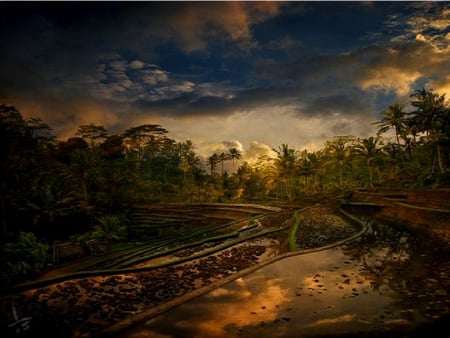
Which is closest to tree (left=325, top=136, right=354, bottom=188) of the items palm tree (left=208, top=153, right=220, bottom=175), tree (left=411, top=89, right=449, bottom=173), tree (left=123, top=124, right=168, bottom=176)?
tree (left=411, top=89, right=449, bottom=173)

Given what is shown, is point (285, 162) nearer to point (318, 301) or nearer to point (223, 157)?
point (223, 157)

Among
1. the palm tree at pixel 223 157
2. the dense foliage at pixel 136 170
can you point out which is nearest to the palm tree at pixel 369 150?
the dense foliage at pixel 136 170

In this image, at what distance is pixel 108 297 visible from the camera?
9.90m

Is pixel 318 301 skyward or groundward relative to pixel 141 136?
groundward

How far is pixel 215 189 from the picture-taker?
61188mm

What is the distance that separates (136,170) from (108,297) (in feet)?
185

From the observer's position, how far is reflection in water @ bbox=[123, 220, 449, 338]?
7.18 metres

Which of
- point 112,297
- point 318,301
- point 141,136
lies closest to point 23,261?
point 112,297

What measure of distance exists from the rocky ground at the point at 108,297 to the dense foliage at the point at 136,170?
14.4m

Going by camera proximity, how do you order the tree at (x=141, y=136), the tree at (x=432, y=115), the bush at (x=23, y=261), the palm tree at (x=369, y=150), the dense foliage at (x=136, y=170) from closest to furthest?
the bush at (x=23, y=261) < the dense foliage at (x=136, y=170) < the tree at (x=432, y=115) < the palm tree at (x=369, y=150) < the tree at (x=141, y=136)

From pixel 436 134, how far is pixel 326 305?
116ft

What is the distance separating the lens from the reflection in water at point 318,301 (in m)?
7.18

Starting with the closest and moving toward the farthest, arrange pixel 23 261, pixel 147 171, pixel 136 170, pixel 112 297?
1. pixel 112 297
2. pixel 23 261
3. pixel 136 170
4. pixel 147 171

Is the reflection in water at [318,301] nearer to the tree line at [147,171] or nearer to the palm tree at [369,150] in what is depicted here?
the tree line at [147,171]
